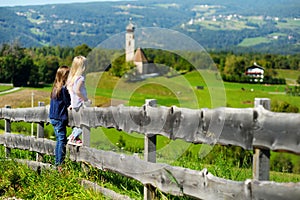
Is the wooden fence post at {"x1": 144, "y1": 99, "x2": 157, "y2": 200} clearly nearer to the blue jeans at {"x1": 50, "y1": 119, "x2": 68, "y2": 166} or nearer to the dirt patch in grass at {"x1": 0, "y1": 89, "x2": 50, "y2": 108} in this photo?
the blue jeans at {"x1": 50, "y1": 119, "x2": 68, "y2": 166}

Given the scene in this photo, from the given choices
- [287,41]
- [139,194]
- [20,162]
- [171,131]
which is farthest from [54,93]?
[287,41]

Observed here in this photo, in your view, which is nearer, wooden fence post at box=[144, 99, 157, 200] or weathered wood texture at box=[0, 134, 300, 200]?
weathered wood texture at box=[0, 134, 300, 200]

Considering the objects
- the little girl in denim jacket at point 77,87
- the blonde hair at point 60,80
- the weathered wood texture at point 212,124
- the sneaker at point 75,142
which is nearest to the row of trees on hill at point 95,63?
the blonde hair at point 60,80

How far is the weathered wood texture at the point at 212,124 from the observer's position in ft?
11.2

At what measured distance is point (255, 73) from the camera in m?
112

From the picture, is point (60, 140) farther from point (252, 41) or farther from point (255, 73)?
point (252, 41)

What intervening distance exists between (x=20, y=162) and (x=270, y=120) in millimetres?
4624

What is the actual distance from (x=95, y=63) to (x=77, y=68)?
205 centimetres

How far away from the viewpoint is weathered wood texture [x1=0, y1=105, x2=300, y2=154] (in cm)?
341

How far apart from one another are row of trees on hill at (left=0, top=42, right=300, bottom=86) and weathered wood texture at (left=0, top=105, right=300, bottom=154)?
2497 mm

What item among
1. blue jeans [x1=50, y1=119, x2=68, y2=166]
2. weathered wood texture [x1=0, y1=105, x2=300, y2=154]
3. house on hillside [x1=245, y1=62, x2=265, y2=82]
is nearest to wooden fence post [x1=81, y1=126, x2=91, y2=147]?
weathered wood texture [x1=0, y1=105, x2=300, y2=154]

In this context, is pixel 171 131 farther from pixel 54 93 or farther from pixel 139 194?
pixel 54 93

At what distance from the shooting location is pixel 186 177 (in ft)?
14.0

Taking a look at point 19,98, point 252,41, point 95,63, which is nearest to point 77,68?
point 95,63
